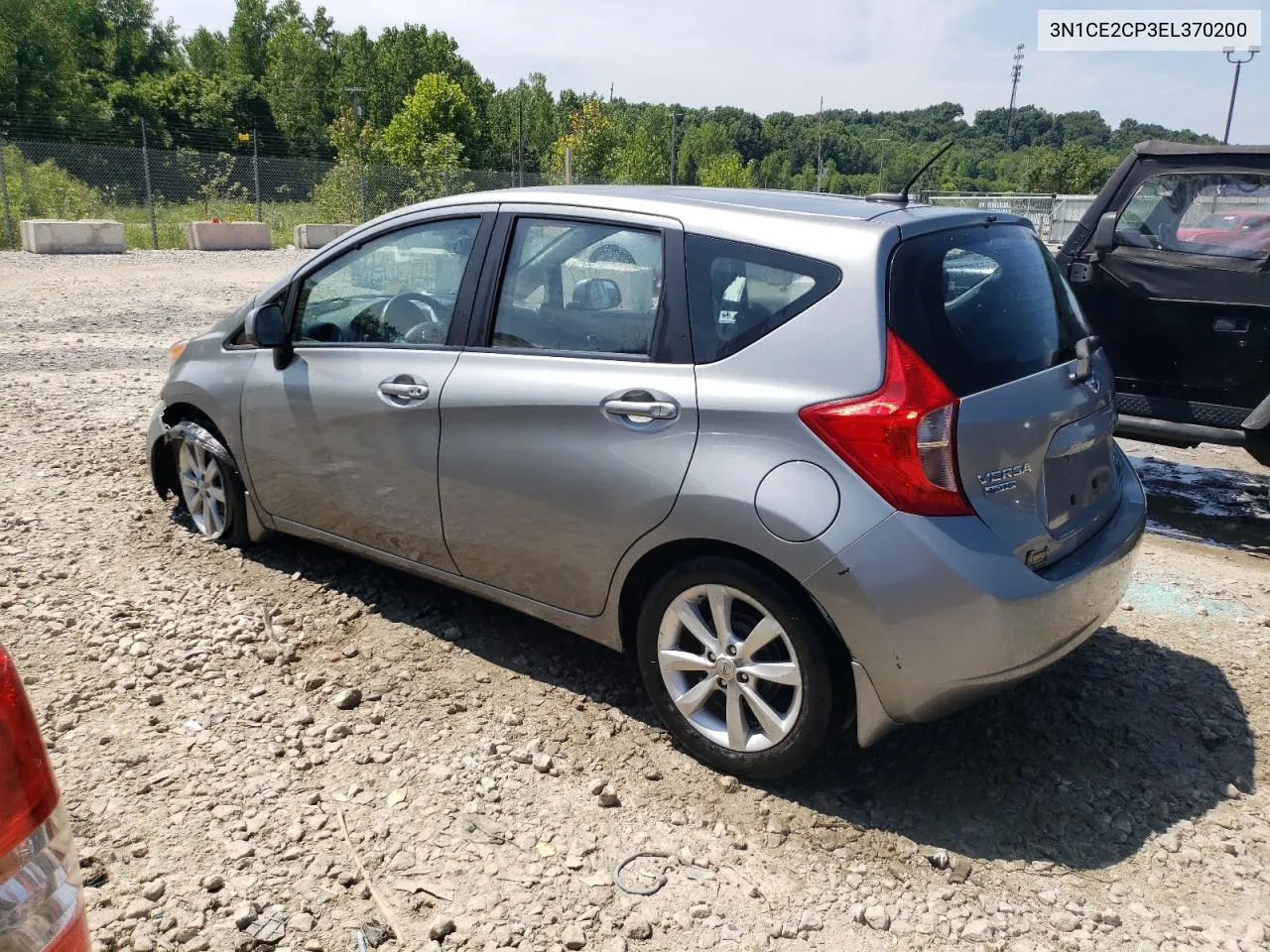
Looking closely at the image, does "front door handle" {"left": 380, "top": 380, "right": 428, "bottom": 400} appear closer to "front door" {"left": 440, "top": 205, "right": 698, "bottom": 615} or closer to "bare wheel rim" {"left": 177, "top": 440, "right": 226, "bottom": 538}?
"front door" {"left": 440, "top": 205, "right": 698, "bottom": 615}

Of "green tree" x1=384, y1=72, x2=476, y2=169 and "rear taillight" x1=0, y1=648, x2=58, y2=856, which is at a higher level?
"green tree" x1=384, y1=72, x2=476, y2=169

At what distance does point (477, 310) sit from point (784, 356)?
4.08 ft


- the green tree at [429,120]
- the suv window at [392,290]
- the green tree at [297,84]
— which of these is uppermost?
the green tree at [297,84]

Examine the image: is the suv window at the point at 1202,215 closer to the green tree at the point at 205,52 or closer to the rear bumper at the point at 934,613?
the rear bumper at the point at 934,613

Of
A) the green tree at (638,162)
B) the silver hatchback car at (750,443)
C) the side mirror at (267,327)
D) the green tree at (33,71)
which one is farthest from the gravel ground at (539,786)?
the green tree at (33,71)

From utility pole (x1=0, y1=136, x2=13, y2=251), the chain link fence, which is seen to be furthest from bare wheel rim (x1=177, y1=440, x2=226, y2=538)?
the chain link fence

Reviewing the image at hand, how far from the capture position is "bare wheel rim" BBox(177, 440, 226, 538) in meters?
4.72

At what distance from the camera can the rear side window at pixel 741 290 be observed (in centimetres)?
290

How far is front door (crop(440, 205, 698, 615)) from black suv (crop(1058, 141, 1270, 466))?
13.9 feet

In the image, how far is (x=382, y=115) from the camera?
81688 mm

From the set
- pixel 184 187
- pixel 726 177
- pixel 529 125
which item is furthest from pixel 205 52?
pixel 184 187

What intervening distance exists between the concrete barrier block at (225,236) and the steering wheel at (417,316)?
2371cm

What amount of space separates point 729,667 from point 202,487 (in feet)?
9.81

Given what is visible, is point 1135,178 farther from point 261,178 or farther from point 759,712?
point 261,178
